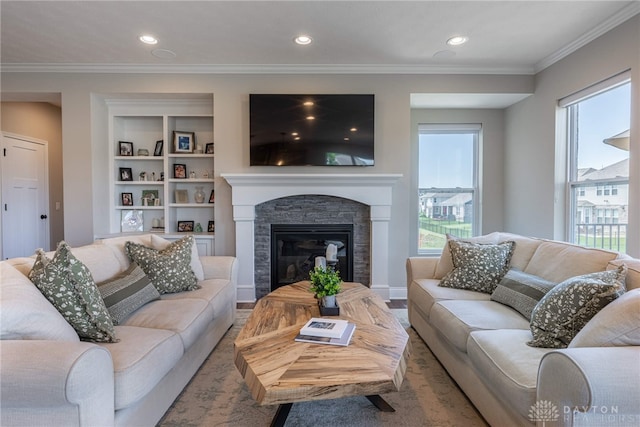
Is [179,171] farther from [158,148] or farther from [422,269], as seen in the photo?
[422,269]

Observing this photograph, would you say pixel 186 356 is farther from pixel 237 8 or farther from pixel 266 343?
pixel 237 8

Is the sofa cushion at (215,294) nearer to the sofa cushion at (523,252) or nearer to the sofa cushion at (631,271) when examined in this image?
the sofa cushion at (523,252)

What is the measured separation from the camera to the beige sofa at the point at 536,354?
1068mm

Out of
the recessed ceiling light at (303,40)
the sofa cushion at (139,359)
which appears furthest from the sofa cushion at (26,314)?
the recessed ceiling light at (303,40)

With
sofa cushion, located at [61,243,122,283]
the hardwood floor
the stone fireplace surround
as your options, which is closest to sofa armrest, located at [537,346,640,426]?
sofa cushion, located at [61,243,122,283]

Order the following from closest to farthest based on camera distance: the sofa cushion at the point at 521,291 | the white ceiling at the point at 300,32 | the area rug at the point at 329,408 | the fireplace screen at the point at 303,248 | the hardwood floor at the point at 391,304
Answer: the area rug at the point at 329,408 → the sofa cushion at the point at 521,291 → the white ceiling at the point at 300,32 → the hardwood floor at the point at 391,304 → the fireplace screen at the point at 303,248

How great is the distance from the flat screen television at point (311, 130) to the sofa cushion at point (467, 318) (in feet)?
6.74

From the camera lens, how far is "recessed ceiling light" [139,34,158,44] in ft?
10.1

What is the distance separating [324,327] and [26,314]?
1.27 meters

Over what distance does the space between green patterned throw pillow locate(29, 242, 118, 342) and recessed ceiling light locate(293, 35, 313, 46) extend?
2.59m

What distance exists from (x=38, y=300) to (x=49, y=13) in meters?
2.61

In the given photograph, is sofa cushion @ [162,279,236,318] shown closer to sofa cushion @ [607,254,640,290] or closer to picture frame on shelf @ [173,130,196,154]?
picture frame on shelf @ [173,130,196,154]

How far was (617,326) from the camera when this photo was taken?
1.22m

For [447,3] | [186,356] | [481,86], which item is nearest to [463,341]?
[186,356]
